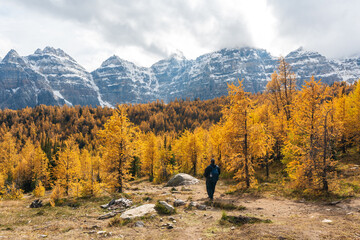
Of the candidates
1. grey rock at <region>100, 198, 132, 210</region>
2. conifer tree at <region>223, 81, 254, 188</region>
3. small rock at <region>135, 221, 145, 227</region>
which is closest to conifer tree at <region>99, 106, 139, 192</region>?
Result: grey rock at <region>100, 198, 132, 210</region>

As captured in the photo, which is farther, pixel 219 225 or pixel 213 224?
pixel 213 224

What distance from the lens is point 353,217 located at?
28.2 feet

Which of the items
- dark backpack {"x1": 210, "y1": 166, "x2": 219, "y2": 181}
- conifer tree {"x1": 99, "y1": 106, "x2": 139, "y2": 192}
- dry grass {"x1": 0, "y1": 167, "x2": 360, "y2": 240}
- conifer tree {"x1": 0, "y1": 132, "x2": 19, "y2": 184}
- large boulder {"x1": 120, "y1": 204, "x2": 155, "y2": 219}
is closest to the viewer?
dry grass {"x1": 0, "y1": 167, "x2": 360, "y2": 240}

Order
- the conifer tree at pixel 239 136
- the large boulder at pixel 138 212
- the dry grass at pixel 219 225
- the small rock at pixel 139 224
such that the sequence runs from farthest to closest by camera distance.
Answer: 1. the conifer tree at pixel 239 136
2. the large boulder at pixel 138 212
3. the small rock at pixel 139 224
4. the dry grass at pixel 219 225

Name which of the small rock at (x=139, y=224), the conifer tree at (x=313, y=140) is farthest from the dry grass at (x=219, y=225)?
the conifer tree at (x=313, y=140)

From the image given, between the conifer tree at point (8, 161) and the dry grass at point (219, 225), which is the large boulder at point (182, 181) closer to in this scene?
the dry grass at point (219, 225)

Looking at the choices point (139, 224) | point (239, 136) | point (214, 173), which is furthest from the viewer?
point (239, 136)

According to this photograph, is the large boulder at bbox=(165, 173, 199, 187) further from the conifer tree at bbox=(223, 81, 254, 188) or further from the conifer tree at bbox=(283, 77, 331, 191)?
the conifer tree at bbox=(283, 77, 331, 191)

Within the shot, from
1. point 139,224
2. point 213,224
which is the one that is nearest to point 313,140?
point 213,224

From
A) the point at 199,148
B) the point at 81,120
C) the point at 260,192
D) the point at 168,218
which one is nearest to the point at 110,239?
the point at 168,218

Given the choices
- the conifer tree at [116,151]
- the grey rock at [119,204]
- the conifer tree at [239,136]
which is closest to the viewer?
the grey rock at [119,204]

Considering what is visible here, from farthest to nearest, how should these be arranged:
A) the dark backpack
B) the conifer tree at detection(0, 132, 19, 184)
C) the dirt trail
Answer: the conifer tree at detection(0, 132, 19, 184)
the dark backpack
the dirt trail

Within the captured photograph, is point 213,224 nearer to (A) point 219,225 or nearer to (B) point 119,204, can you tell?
(A) point 219,225

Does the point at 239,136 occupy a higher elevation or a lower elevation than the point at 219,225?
higher
